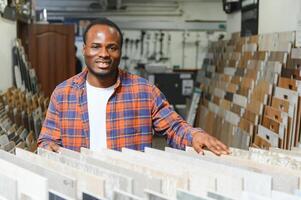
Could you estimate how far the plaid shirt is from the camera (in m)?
1.83

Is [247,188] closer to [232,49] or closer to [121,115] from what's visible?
[121,115]

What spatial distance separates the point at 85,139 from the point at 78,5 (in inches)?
328

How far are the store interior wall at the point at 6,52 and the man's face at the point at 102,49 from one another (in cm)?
281

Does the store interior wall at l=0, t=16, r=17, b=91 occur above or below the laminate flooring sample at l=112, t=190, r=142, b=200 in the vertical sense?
above

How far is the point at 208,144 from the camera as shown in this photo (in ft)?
4.51

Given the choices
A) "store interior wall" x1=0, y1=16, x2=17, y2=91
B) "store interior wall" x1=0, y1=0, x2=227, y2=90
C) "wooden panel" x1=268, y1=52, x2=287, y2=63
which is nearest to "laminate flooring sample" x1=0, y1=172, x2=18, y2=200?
"wooden panel" x1=268, y1=52, x2=287, y2=63

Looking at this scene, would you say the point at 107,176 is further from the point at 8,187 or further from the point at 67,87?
the point at 67,87

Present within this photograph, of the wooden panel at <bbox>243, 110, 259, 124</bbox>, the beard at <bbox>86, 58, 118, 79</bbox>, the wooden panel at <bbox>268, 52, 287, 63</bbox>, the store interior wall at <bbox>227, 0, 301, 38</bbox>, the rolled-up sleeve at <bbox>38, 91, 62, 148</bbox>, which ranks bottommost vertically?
the wooden panel at <bbox>243, 110, 259, 124</bbox>

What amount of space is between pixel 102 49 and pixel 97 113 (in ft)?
0.93

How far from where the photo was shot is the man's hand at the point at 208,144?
4.16 ft

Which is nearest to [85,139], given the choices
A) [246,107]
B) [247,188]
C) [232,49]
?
[247,188]

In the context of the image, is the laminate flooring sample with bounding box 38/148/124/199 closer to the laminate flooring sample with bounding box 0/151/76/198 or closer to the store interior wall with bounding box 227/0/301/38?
the laminate flooring sample with bounding box 0/151/76/198

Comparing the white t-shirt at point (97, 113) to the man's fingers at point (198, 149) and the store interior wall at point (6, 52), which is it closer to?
the man's fingers at point (198, 149)

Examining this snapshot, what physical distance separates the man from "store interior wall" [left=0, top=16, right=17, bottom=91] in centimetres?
268
